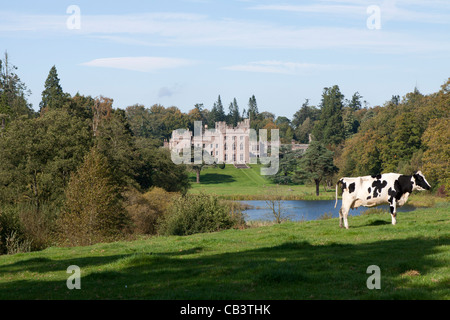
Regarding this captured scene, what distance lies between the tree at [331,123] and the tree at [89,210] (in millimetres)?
124507

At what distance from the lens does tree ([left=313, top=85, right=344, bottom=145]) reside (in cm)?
15725

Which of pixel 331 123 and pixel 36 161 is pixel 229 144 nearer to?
pixel 331 123

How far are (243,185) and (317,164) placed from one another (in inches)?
1169

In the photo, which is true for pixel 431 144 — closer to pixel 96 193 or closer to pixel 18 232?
pixel 96 193

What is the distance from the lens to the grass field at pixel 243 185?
97556 mm

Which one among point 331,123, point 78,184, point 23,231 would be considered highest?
point 331,123

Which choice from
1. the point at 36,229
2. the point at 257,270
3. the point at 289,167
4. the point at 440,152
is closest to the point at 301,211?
the point at 440,152

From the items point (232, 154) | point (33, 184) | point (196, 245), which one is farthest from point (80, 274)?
point (232, 154)

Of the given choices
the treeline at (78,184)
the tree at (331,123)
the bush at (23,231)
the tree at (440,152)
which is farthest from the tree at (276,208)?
the tree at (331,123)

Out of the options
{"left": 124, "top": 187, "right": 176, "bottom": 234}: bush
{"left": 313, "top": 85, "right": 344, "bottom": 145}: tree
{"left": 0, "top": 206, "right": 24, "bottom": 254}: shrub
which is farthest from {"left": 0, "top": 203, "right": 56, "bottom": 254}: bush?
{"left": 313, "top": 85, "right": 344, "bottom": 145}: tree

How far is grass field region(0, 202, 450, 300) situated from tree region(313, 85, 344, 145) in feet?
459

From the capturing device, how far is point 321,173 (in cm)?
10362

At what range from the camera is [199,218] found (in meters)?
33.1
